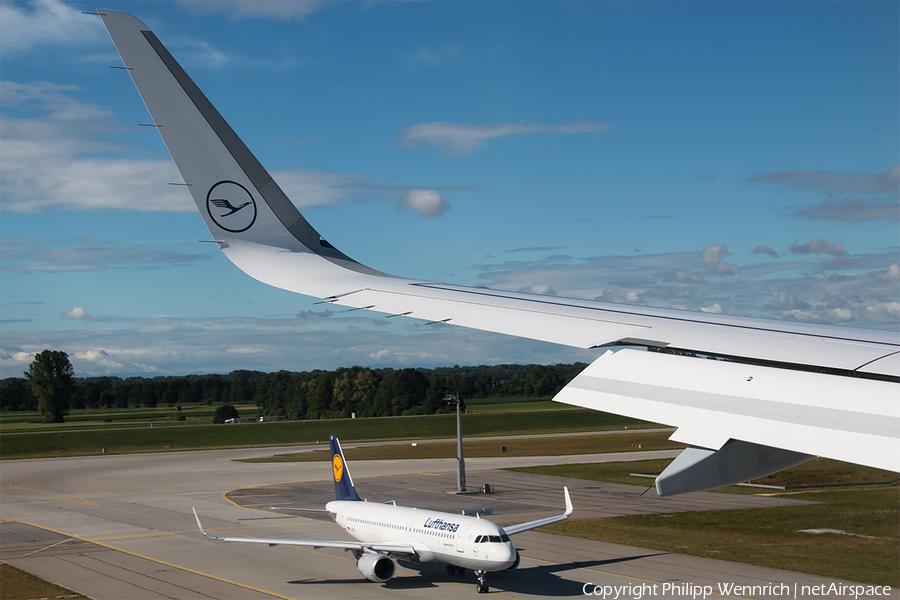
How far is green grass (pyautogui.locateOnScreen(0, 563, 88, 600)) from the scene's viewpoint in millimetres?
32156

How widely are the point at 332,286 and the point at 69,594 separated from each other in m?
30.8

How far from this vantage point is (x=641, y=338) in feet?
20.2

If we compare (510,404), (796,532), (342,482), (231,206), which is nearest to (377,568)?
(342,482)

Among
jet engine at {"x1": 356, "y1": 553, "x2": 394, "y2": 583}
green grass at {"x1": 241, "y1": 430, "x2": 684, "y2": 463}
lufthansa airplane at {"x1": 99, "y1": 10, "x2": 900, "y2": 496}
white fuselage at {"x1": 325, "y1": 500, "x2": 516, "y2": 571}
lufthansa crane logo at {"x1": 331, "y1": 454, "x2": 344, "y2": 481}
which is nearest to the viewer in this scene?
lufthansa airplane at {"x1": 99, "y1": 10, "x2": 900, "y2": 496}

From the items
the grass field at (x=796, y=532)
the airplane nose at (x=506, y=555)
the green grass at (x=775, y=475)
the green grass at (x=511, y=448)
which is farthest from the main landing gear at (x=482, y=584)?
the green grass at (x=511, y=448)

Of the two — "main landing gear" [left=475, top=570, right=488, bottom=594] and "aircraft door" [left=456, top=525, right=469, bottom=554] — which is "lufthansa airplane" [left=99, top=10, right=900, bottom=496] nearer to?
"aircraft door" [left=456, top=525, right=469, bottom=554]

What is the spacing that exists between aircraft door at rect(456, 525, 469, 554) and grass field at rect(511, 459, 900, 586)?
14.5 metres

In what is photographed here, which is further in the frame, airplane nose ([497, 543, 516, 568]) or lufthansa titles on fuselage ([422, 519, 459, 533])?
lufthansa titles on fuselage ([422, 519, 459, 533])

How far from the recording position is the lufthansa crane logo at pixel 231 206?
793 cm

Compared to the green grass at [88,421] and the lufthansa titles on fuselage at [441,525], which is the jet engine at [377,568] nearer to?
the lufthansa titles on fuselage at [441,525]

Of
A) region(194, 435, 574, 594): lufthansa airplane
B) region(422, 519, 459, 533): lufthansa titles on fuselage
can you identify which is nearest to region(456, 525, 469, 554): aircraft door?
region(194, 435, 574, 594): lufthansa airplane

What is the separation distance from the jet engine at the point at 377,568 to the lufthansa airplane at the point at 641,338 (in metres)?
24.6

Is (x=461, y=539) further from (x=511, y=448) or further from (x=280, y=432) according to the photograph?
(x=280, y=432)

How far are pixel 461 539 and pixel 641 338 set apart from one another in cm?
2600
